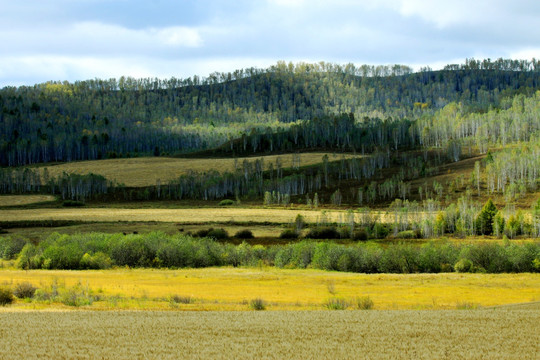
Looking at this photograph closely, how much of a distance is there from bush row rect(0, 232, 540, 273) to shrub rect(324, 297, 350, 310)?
24.2 meters

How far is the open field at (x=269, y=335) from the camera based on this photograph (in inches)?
878

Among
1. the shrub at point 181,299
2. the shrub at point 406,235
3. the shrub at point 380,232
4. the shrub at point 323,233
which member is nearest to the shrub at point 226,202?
the shrub at point 323,233

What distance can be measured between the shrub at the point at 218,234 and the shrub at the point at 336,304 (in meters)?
53.7

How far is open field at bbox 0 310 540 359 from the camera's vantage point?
73.2 feet

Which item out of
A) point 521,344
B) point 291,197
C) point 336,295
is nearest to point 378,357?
point 521,344

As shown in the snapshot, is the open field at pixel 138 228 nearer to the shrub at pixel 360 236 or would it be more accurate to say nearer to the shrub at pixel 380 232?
the shrub at pixel 360 236

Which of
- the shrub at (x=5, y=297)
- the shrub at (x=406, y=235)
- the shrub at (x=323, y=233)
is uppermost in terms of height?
the shrub at (x=5, y=297)

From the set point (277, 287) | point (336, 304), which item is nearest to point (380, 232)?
point (277, 287)

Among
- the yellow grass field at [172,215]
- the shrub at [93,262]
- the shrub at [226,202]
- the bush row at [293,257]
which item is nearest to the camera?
the shrub at [93,262]

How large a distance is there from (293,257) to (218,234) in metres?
27.8

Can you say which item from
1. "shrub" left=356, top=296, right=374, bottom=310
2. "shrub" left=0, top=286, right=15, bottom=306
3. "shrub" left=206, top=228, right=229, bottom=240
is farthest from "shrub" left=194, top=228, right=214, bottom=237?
"shrub" left=356, top=296, right=374, bottom=310

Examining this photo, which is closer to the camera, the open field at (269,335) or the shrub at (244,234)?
the open field at (269,335)

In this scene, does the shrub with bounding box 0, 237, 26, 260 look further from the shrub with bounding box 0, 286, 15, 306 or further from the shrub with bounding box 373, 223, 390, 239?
the shrub with bounding box 373, 223, 390, 239

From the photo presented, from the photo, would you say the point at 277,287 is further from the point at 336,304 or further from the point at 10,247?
the point at 10,247
